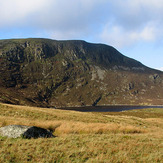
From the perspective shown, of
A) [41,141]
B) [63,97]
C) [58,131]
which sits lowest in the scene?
[63,97]

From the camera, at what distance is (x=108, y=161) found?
317 inches

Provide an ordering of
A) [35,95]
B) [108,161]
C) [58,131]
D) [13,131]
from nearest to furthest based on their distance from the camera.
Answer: [108,161] < [13,131] < [58,131] < [35,95]

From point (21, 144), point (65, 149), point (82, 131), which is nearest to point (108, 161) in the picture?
point (65, 149)

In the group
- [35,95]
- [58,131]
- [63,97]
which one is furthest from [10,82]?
[58,131]

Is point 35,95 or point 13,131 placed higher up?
point 13,131

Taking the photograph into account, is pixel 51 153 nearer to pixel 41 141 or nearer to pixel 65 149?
pixel 65 149

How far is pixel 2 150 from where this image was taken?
27.1 ft

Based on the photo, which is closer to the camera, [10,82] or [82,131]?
[82,131]

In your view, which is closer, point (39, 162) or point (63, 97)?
point (39, 162)

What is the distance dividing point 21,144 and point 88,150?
14.0 feet

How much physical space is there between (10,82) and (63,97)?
6862cm

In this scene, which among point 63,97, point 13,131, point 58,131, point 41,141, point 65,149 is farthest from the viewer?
point 63,97

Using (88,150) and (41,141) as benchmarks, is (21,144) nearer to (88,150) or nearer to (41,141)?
(41,141)

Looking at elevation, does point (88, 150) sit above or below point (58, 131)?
above
